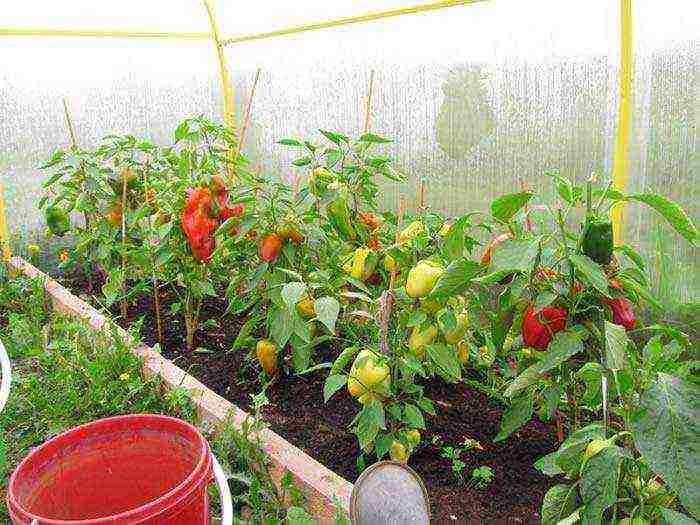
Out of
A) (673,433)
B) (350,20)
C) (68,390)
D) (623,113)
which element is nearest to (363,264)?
(673,433)

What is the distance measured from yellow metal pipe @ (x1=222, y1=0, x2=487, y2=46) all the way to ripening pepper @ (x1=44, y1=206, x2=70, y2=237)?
1.56 metres

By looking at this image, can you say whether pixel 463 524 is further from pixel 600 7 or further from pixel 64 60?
pixel 64 60

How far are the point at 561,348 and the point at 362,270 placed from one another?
68cm

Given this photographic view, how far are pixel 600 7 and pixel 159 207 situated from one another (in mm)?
1843

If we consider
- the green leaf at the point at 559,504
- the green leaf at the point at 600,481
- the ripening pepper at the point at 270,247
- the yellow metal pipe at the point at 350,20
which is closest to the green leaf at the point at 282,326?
the ripening pepper at the point at 270,247

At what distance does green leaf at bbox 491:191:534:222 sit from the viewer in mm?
1243

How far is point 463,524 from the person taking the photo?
164 cm

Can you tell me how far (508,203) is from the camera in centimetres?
126

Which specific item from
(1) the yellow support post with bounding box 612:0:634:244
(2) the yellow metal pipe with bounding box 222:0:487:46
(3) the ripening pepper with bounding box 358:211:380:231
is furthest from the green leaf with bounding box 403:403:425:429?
(2) the yellow metal pipe with bounding box 222:0:487:46

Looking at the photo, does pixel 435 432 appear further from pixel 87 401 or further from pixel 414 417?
pixel 87 401

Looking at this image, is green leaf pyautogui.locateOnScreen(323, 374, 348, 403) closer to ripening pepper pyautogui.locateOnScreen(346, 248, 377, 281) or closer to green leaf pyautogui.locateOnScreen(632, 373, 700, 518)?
ripening pepper pyautogui.locateOnScreen(346, 248, 377, 281)

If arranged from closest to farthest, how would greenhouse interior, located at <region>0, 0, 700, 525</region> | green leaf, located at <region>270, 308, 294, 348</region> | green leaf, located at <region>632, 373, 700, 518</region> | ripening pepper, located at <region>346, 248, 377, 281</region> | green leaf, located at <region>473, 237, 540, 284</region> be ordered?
green leaf, located at <region>632, 373, 700, 518</region>
green leaf, located at <region>473, 237, 540, 284</region>
greenhouse interior, located at <region>0, 0, 700, 525</region>
ripening pepper, located at <region>346, 248, 377, 281</region>
green leaf, located at <region>270, 308, 294, 348</region>

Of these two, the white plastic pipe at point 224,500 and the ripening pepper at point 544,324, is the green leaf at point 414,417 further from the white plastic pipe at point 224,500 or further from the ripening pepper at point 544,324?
the white plastic pipe at point 224,500

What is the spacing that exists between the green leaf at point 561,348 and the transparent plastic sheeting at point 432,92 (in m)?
0.26
